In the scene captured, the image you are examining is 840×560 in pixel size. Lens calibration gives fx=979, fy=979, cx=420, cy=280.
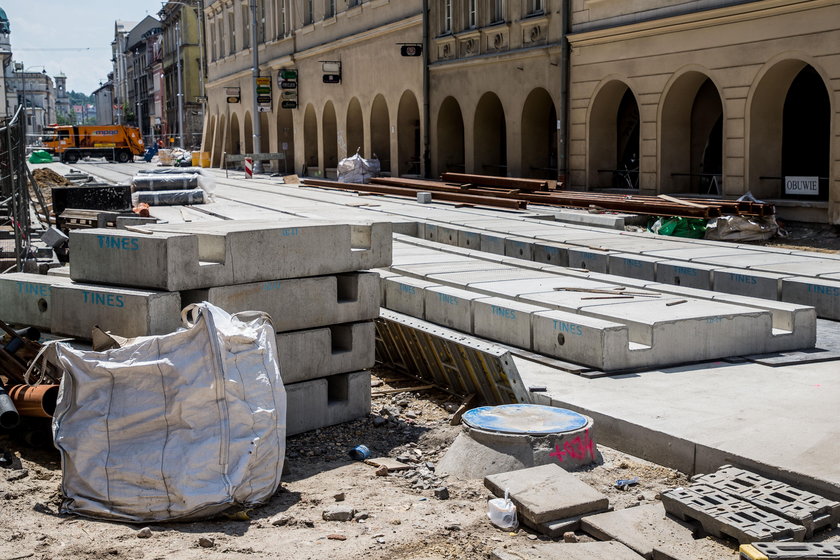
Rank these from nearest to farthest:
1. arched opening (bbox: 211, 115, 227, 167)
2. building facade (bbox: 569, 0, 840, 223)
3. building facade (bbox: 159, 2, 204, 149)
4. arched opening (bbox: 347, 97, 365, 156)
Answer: building facade (bbox: 569, 0, 840, 223) < arched opening (bbox: 347, 97, 365, 156) < arched opening (bbox: 211, 115, 227, 167) < building facade (bbox: 159, 2, 204, 149)

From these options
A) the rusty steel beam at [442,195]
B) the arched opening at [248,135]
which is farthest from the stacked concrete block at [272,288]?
the arched opening at [248,135]

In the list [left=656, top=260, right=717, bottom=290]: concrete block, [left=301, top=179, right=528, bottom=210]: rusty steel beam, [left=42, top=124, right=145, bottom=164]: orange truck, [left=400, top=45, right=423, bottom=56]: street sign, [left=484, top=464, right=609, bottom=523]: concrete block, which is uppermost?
[left=400, top=45, right=423, bottom=56]: street sign

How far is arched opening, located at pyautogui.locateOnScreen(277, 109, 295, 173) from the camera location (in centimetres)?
4872

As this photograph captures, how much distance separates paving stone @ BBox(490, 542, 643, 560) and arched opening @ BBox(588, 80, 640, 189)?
65.2ft

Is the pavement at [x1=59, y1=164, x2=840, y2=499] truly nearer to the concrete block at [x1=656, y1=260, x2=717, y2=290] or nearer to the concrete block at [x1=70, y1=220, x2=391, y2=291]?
the concrete block at [x1=70, y1=220, x2=391, y2=291]

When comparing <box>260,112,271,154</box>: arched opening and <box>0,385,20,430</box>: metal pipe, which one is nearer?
<box>0,385,20,430</box>: metal pipe

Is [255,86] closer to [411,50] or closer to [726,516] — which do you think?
[411,50]

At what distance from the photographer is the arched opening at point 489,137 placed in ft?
97.4

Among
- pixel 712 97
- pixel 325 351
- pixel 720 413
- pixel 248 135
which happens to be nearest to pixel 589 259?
pixel 325 351

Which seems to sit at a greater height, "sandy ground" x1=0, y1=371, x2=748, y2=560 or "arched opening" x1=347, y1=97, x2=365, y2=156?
"arched opening" x1=347, y1=97, x2=365, y2=156

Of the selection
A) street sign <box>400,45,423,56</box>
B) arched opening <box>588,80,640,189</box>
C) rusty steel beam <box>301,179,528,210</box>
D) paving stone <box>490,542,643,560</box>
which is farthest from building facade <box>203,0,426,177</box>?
paving stone <box>490,542,643,560</box>

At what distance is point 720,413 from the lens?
21.5 ft

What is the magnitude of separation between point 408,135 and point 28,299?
92.5ft

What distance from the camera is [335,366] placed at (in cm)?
753
